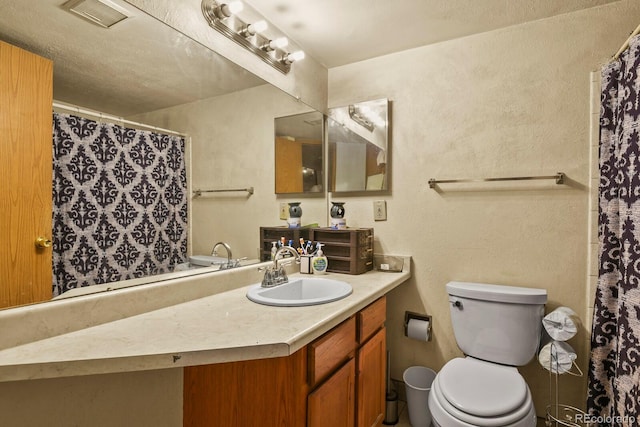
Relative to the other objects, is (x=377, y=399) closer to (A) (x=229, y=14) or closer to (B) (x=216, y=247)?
(B) (x=216, y=247)

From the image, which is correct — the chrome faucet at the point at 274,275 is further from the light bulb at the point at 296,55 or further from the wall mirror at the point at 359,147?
the light bulb at the point at 296,55

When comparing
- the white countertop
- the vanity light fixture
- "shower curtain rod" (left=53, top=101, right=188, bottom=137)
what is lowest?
the white countertop

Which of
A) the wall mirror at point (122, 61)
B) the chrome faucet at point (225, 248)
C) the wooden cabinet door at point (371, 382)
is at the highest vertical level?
the wall mirror at point (122, 61)

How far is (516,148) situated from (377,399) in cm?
152

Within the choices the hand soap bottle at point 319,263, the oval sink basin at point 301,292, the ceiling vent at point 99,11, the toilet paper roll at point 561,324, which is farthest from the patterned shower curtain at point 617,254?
the ceiling vent at point 99,11

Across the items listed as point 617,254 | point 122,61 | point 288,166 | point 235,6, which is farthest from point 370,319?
point 235,6

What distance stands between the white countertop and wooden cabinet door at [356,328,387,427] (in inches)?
14.1

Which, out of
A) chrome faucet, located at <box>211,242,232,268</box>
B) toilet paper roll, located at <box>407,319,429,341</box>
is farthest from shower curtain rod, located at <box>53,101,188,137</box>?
toilet paper roll, located at <box>407,319,429,341</box>

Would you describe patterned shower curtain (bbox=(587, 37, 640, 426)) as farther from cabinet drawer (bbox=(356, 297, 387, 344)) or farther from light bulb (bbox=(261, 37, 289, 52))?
light bulb (bbox=(261, 37, 289, 52))

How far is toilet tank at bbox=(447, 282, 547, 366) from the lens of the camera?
5.02ft

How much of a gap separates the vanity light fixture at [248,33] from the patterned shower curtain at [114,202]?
1.97ft

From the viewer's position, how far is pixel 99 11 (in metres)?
1.06

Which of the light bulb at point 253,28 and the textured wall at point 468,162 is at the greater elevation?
the light bulb at point 253,28

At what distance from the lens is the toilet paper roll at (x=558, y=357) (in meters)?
1.43
